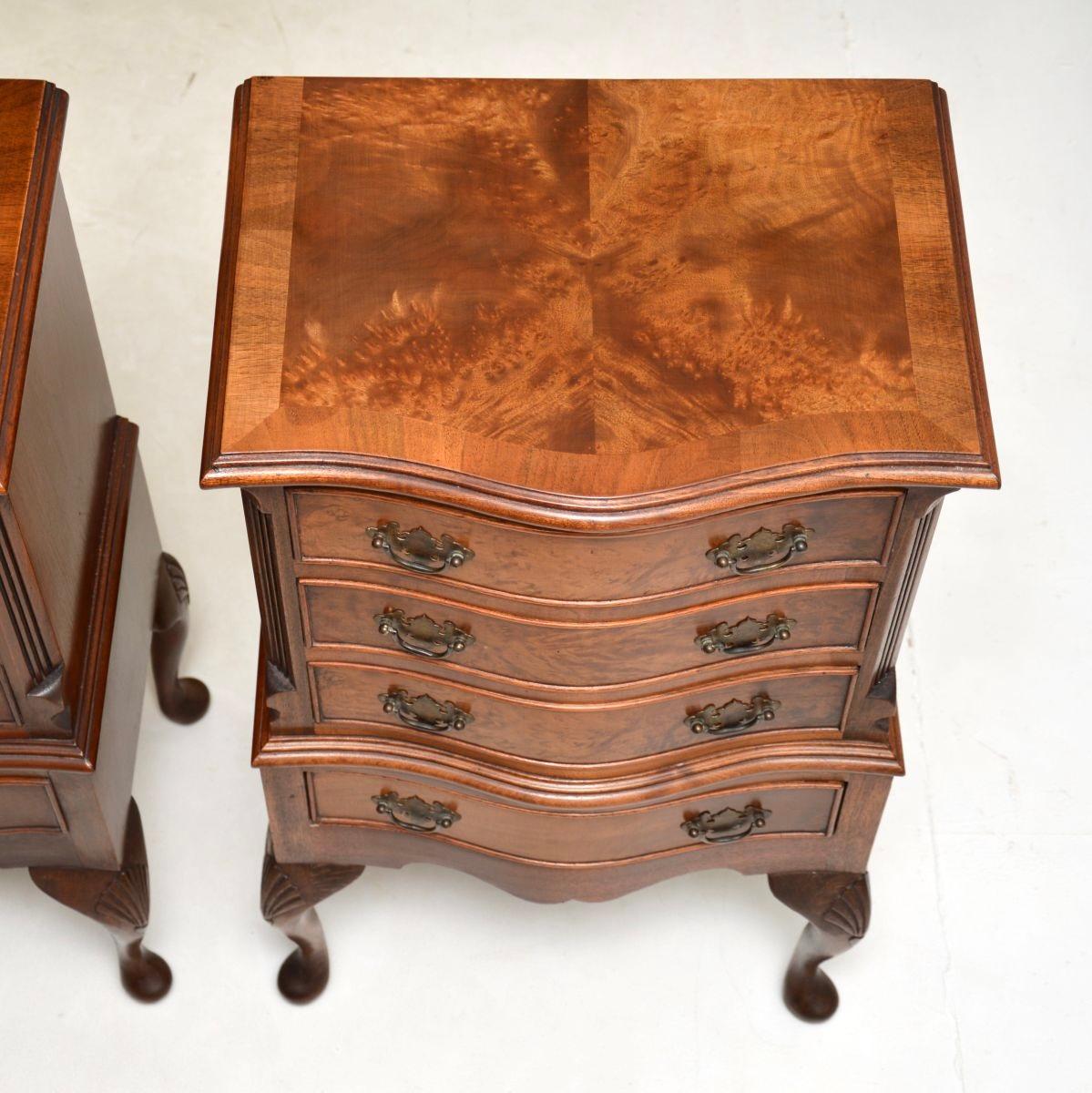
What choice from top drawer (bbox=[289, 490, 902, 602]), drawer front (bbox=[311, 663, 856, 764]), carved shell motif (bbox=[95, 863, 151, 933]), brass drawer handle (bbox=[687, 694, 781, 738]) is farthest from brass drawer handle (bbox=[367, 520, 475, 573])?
carved shell motif (bbox=[95, 863, 151, 933])

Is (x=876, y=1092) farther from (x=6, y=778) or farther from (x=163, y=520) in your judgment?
(x=163, y=520)

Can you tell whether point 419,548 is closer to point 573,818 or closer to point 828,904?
point 573,818

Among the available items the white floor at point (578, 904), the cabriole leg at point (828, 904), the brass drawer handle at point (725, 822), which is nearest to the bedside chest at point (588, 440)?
the brass drawer handle at point (725, 822)

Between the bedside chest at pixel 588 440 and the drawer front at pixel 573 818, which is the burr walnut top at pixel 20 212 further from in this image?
the drawer front at pixel 573 818

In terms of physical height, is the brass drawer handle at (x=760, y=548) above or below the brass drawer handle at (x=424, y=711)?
above

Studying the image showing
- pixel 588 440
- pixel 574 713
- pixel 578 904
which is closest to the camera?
pixel 588 440

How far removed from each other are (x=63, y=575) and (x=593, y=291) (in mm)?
735

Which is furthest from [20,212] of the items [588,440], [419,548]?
[588,440]

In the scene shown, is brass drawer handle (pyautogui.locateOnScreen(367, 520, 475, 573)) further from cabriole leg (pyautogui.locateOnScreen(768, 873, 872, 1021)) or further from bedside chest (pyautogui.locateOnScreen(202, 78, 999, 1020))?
cabriole leg (pyautogui.locateOnScreen(768, 873, 872, 1021))

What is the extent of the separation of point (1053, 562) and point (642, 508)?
1.43m

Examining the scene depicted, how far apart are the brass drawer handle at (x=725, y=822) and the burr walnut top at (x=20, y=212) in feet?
3.09

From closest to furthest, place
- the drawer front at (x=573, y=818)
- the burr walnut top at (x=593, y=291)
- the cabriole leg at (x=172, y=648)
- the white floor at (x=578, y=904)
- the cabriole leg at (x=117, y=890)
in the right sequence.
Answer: the burr walnut top at (x=593, y=291)
the drawer front at (x=573, y=818)
the cabriole leg at (x=117, y=890)
the white floor at (x=578, y=904)
the cabriole leg at (x=172, y=648)

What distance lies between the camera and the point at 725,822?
2.27 m

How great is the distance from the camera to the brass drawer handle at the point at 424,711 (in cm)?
212
